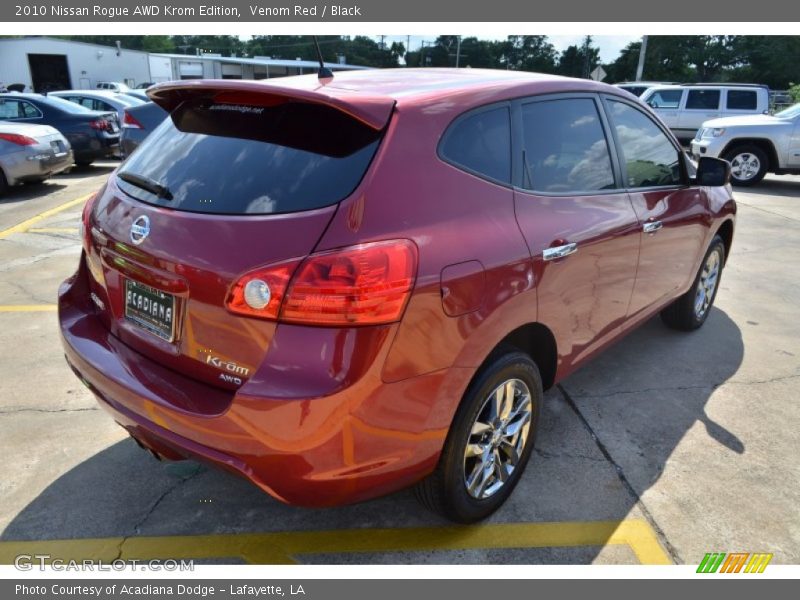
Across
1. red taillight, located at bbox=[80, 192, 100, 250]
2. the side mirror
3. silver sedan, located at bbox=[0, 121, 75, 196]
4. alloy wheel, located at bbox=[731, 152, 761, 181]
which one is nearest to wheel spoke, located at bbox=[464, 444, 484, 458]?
red taillight, located at bbox=[80, 192, 100, 250]

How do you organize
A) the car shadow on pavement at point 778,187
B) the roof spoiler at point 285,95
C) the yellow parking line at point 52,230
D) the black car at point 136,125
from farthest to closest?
the car shadow on pavement at point 778,187 < the black car at point 136,125 < the yellow parking line at point 52,230 < the roof spoiler at point 285,95

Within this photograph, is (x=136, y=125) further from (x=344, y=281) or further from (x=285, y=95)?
(x=344, y=281)

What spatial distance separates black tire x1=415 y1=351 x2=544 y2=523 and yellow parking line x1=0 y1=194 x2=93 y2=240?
7.07m

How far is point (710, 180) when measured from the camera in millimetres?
3945

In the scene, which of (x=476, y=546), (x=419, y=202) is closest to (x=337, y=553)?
(x=476, y=546)

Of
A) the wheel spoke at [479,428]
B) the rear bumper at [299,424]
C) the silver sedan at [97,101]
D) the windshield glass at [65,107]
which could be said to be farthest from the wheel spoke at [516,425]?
the silver sedan at [97,101]

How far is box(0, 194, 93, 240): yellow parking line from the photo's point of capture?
7.64m

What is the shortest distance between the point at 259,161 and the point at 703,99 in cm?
1822

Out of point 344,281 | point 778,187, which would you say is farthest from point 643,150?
point 778,187

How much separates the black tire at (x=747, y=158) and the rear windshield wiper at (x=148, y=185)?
486 inches

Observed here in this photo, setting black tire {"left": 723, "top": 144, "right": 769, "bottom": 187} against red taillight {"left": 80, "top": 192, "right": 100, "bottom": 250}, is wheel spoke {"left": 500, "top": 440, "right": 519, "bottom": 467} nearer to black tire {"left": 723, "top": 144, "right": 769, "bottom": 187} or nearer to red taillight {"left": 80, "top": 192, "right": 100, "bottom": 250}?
red taillight {"left": 80, "top": 192, "right": 100, "bottom": 250}

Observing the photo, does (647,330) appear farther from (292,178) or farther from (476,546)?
(292,178)

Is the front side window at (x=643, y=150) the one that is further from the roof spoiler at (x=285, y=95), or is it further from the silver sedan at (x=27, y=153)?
the silver sedan at (x=27, y=153)

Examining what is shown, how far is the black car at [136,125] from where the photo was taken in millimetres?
10742
